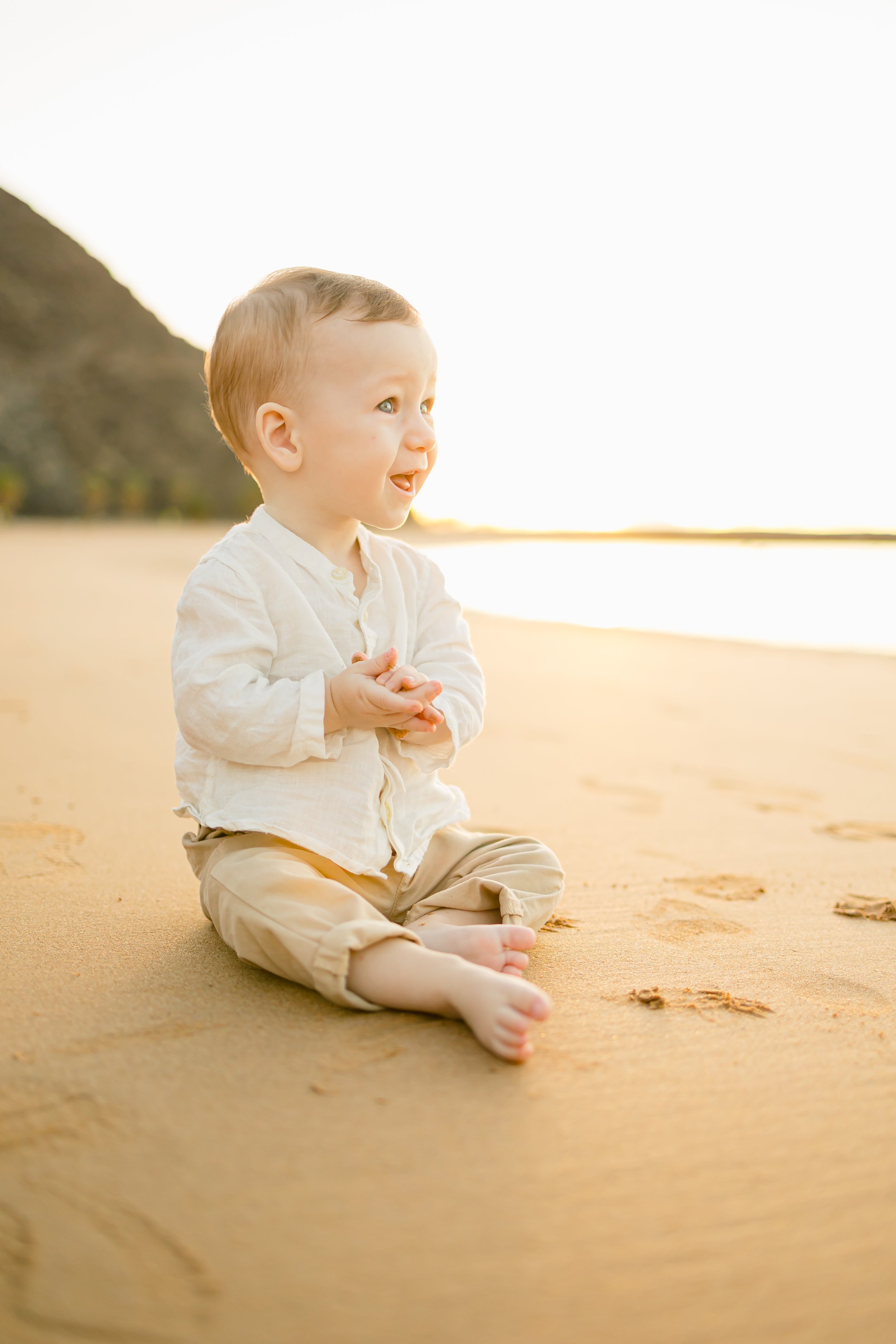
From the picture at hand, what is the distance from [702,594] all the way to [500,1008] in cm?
1155

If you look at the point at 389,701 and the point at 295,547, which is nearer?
the point at 389,701

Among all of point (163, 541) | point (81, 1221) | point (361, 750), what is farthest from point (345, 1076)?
point (163, 541)

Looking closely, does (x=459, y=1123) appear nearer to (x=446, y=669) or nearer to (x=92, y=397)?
(x=446, y=669)

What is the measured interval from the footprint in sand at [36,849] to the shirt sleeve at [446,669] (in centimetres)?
75

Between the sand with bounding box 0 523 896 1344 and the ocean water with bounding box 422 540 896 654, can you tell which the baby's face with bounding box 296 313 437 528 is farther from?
the ocean water with bounding box 422 540 896 654

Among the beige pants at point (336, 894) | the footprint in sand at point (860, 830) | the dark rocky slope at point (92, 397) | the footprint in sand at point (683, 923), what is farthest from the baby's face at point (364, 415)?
the dark rocky slope at point (92, 397)

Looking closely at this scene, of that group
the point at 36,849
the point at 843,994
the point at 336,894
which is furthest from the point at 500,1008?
the point at 36,849

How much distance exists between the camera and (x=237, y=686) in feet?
4.66

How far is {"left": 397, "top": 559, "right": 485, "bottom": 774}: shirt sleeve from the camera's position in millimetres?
1578

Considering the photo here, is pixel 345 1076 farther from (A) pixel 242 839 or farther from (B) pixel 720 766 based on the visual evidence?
(B) pixel 720 766

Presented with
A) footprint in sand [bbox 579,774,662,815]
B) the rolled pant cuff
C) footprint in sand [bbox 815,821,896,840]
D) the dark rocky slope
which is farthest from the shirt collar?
the dark rocky slope

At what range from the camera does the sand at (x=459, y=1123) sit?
781 millimetres

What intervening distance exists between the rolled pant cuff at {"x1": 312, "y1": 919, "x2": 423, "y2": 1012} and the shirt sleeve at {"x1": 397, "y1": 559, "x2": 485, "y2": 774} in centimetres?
36

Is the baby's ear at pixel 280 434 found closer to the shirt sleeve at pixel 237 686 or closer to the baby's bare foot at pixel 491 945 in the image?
the shirt sleeve at pixel 237 686
